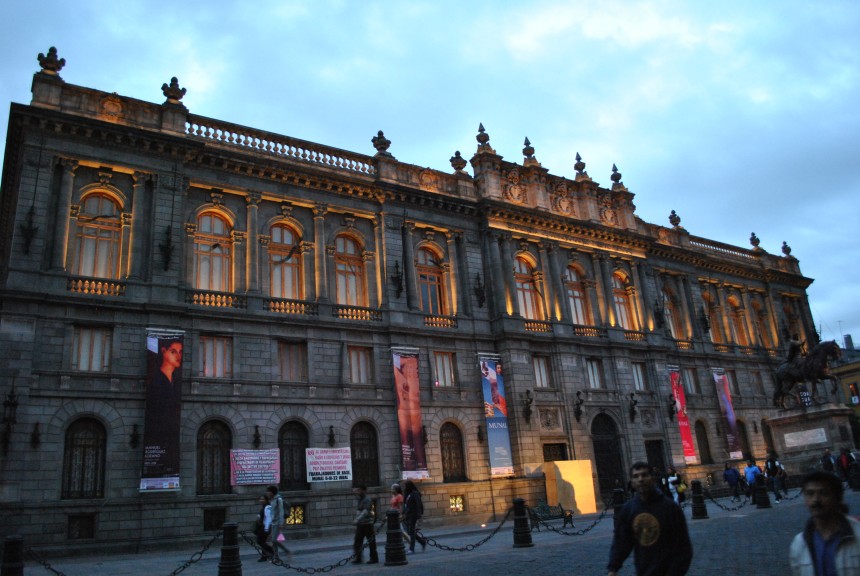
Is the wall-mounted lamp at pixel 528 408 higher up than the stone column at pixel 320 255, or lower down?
lower down

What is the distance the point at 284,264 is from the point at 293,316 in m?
2.62

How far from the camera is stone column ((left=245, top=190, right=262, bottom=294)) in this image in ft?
88.9

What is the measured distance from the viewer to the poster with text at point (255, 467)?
24.2m

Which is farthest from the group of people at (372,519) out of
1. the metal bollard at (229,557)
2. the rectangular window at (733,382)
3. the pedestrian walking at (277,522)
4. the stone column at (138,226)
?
the rectangular window at (733,382)

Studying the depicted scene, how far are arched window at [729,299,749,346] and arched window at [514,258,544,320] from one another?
59.8 feet

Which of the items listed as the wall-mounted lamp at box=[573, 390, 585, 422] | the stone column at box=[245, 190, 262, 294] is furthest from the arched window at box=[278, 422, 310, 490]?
the wall-mounted lamp at box=[573, 390, 585, 422]

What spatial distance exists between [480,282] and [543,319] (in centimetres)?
424

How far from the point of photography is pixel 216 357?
83.6ft

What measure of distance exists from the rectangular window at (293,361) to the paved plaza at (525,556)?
20.2 ft

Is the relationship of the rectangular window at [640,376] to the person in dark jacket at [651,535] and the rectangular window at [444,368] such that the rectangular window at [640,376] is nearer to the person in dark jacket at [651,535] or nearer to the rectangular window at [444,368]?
the rectangular window at [444,368]

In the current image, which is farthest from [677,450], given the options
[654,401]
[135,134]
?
[135,134]

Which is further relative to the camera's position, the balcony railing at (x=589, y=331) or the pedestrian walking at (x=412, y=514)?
the balcony railing at (x=589, y=331)

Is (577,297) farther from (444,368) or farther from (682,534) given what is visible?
(682,534)

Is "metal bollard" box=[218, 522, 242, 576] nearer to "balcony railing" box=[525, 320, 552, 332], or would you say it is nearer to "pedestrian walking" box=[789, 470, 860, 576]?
"pedestrian walking" box=[789, 470, 860, 576]
